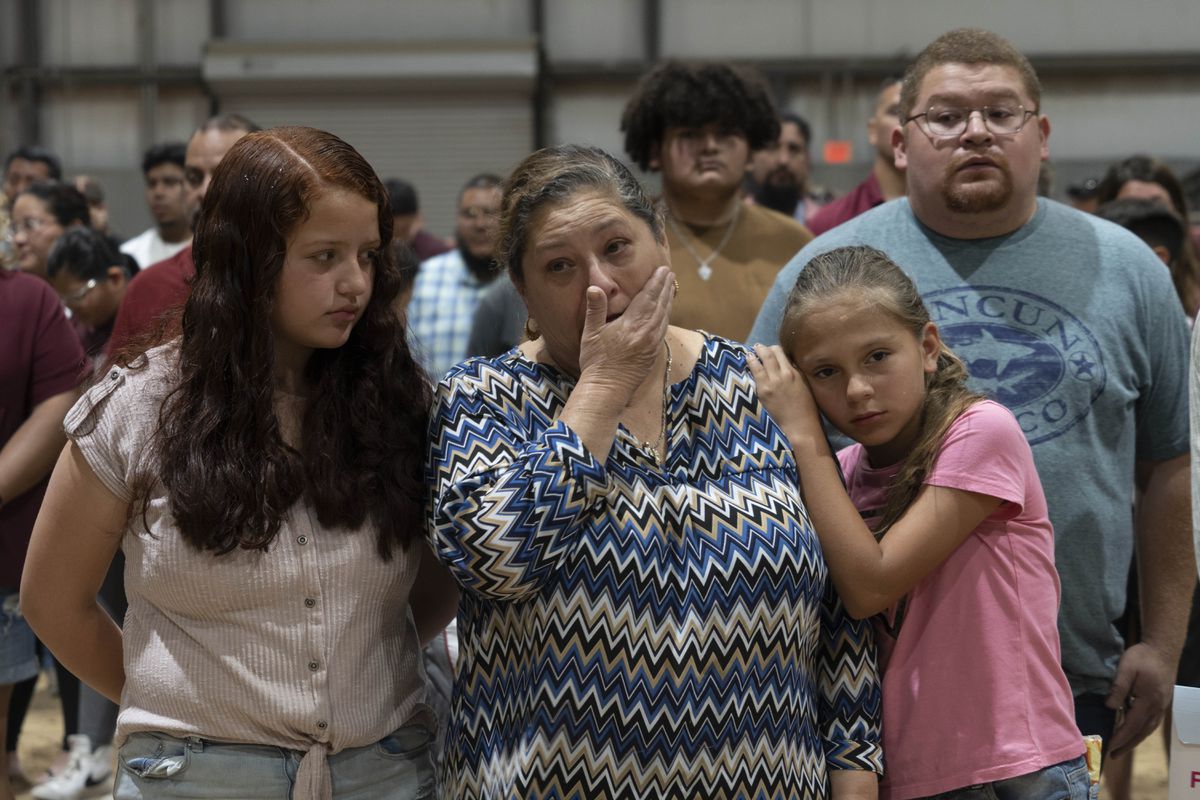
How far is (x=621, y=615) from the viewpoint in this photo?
5.55 feet

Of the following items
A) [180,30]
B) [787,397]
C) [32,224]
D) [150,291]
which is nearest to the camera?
[787,397]

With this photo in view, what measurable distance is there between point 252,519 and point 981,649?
97 cm

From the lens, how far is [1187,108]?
10297 millimetres

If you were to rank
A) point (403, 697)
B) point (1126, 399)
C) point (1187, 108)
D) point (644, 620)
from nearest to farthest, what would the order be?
point (644, 620), point (403, 697), point (1126, 399), point (1187, 108)

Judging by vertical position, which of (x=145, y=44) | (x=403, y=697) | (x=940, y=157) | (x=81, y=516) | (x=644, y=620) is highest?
(x=145, y=44)

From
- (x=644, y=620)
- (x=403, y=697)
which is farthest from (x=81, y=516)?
(x=644, y=620)

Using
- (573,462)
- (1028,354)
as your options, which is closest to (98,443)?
(573,462)

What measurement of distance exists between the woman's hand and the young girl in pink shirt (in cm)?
21

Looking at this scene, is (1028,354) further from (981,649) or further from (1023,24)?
(1023,24)

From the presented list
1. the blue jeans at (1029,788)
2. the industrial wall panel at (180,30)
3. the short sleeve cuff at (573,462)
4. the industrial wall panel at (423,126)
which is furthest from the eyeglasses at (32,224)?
the industrial wall panel at (180,30)

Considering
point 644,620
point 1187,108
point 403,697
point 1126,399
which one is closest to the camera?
point 644,620

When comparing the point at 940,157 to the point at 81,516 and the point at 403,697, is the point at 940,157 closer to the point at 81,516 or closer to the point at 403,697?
the point at 403,697

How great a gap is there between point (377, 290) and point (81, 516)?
0.49 meters

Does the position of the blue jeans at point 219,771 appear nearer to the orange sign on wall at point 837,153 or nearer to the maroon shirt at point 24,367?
the maroon shirt at point 24,367
